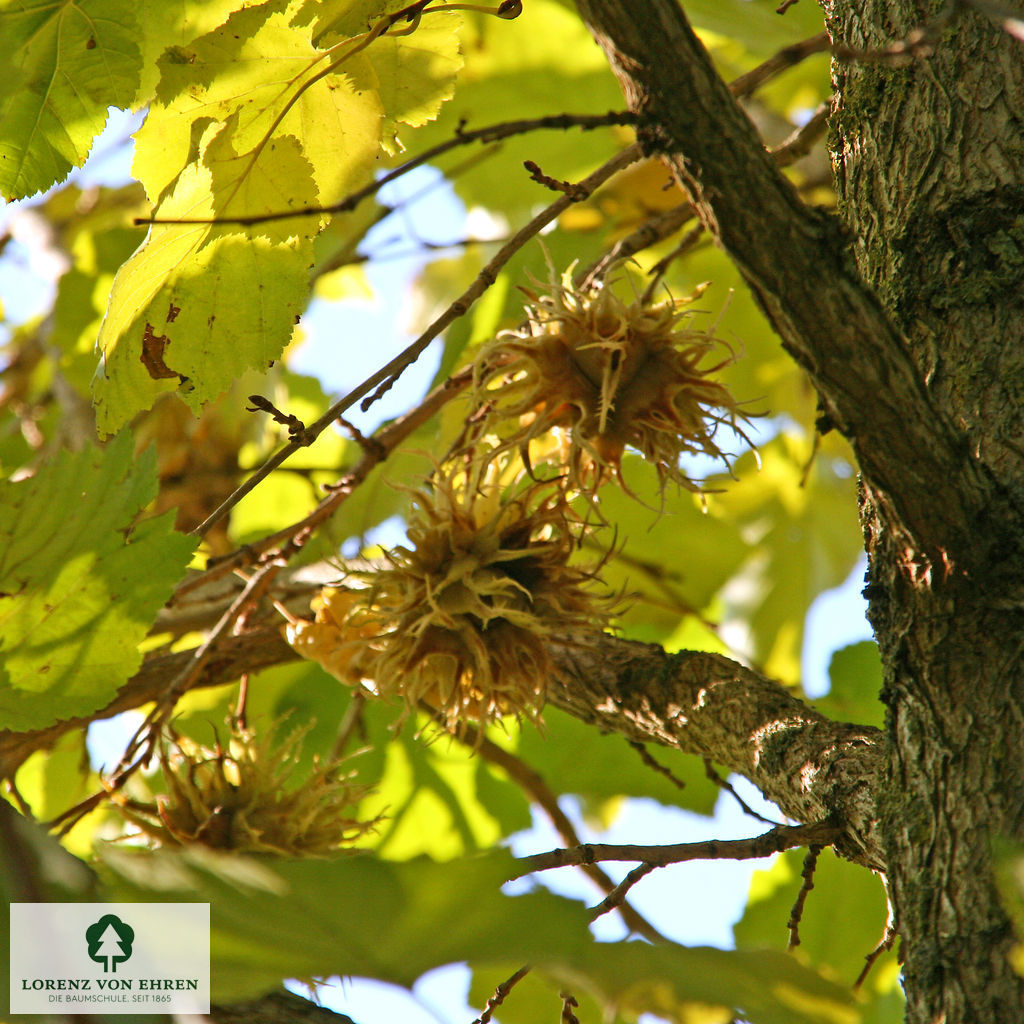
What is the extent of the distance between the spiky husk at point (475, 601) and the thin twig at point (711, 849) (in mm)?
464

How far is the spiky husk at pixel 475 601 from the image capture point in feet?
5.69

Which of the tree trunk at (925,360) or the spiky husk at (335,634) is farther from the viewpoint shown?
the spiky husk at (335,634)

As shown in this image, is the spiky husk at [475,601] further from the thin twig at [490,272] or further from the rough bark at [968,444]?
the rough bark at [968,444]

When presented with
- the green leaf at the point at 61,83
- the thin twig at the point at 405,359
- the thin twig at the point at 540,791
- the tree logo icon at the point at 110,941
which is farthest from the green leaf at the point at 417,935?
the thin twig at the point at 540,791

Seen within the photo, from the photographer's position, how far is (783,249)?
101 cm

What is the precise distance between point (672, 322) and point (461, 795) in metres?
1.55

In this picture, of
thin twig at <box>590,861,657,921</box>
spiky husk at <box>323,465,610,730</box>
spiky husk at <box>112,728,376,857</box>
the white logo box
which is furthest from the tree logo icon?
spiky husk at <box>112,728,376,857</box>

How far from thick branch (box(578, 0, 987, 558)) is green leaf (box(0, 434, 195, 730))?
0.80m

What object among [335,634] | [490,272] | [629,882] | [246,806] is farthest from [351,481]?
[629,882]

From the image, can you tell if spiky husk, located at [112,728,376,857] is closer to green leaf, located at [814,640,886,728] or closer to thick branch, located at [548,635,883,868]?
thick branch, located at [548,635,883,868]

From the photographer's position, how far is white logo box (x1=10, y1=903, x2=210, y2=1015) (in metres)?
0.85

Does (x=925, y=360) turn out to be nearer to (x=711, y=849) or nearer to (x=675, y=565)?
(x=711, y=849)

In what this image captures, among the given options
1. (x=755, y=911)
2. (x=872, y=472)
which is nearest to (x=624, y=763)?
(x=755, y=911)

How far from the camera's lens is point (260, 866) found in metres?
0.90
